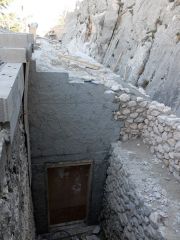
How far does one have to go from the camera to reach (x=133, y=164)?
15.6ft

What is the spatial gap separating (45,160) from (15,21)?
13.0 m

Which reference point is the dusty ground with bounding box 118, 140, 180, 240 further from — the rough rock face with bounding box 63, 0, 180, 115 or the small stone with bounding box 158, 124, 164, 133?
the rough rock face with bounding box 63, 0, 180, 115

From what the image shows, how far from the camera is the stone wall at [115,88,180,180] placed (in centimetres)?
430

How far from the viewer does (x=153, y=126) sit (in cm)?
496

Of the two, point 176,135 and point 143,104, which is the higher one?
point 143,104

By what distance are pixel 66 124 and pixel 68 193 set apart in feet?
6.96

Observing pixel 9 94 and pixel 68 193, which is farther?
pixel 68 193

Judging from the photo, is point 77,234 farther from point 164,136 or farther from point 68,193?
point 164,136

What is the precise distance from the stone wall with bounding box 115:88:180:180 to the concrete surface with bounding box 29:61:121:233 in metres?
0.24

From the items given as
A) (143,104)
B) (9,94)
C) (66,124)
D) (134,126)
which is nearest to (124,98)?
(143,104)

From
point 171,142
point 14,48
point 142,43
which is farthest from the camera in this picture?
point 142,43

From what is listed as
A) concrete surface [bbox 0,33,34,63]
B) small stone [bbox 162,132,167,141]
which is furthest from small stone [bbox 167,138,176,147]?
concrete surface [bbox 0,33,34,63]

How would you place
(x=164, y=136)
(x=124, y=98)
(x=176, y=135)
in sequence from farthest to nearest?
(x=124, y=98)
(x=164, y=136)
(x=176, y=135)

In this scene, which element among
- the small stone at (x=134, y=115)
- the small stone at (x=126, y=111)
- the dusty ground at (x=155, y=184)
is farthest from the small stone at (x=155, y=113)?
the dusty ground at (x=155, y=184)
